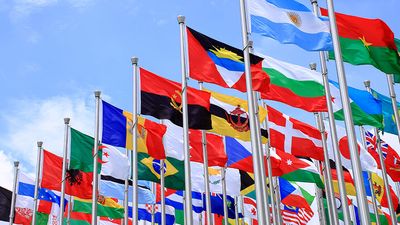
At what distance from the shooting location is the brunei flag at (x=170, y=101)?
16.7 meters

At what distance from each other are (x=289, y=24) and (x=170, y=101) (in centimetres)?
510

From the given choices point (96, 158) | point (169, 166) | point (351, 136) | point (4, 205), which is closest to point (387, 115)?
point (169, 166)

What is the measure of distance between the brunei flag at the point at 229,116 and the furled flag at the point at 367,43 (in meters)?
4.74

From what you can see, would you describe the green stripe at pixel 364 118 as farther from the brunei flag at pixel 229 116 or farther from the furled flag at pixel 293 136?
the brunei flag at pixel 229 116

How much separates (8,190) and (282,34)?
20.2 meters

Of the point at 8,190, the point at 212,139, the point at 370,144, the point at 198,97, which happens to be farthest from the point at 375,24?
the point at 8,190

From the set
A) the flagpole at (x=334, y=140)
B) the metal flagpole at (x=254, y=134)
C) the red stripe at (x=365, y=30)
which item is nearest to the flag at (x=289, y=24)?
the metal flagpole at (x=254, y=134)

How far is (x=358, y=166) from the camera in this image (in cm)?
1121

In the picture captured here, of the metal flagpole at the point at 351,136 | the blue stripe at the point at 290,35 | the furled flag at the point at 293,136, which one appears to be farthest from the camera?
the furled flag at the point at 293,136

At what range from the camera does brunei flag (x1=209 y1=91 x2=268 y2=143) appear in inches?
729

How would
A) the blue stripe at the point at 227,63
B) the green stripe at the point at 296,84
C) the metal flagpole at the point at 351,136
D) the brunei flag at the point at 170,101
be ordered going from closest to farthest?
1. the metal flagpole at the point at 351,136
2. the blue stripe at the point at 227,63
3. the brunei flag at the point at 170,101
4. the green stripe at the point at 296,84

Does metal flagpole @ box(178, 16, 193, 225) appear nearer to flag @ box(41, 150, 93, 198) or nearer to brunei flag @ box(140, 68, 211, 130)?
brunei flag @ box(140, 68, 211, 130)

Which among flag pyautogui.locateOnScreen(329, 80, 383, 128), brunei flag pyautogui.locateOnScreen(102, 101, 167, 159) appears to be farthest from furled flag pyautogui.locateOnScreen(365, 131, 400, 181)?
brunei flag pyautogui.locateOnScreen(102, 101, 167, 159)

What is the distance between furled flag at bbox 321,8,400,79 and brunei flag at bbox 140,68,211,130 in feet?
14.7
